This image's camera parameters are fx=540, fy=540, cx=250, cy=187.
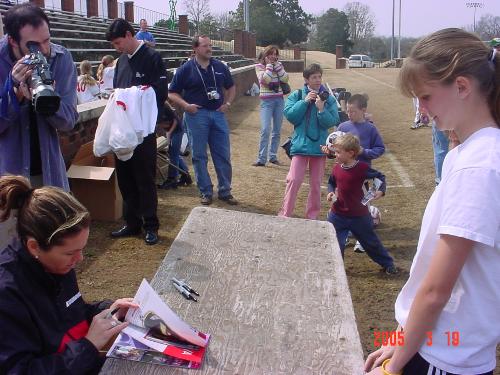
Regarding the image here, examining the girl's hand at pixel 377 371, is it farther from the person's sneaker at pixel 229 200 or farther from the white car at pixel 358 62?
the white car at pixel 358 62

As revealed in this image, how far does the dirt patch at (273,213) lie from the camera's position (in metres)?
3.97

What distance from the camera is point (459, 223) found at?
48.8 inches

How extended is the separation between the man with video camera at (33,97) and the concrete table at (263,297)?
930 millimetres

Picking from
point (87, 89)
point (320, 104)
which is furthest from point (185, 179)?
point (320, 104)

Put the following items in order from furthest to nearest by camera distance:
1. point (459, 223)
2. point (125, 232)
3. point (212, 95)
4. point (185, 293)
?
point (212, 95)
point (125, 232)
point (185, 293)
point (459, 223)

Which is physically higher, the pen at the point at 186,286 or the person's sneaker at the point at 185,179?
the pen at the point at 186,286

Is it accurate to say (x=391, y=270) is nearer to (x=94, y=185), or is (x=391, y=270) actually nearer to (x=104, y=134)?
(x=104, y=134)

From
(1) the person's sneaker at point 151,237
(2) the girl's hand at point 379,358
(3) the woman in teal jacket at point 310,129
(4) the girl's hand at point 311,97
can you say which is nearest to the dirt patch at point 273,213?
(1) the person's sneaker at point 151,237

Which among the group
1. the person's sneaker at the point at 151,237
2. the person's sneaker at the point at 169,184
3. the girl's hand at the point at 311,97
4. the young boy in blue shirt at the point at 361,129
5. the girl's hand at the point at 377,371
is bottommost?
the person's sneaker at the point at 151,237

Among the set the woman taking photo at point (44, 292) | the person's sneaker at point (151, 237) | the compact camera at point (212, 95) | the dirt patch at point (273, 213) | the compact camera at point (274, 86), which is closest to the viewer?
the woman taking photo at point (44, 292)

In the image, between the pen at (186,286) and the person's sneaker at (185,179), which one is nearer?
the pen at (186,286)

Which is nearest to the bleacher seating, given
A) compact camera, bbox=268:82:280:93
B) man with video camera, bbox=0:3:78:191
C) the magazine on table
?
compact camera, bbox=268:82:280:93

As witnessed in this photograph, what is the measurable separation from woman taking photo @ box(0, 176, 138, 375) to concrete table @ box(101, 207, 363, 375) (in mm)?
142

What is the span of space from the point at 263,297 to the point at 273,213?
3.75 meters
